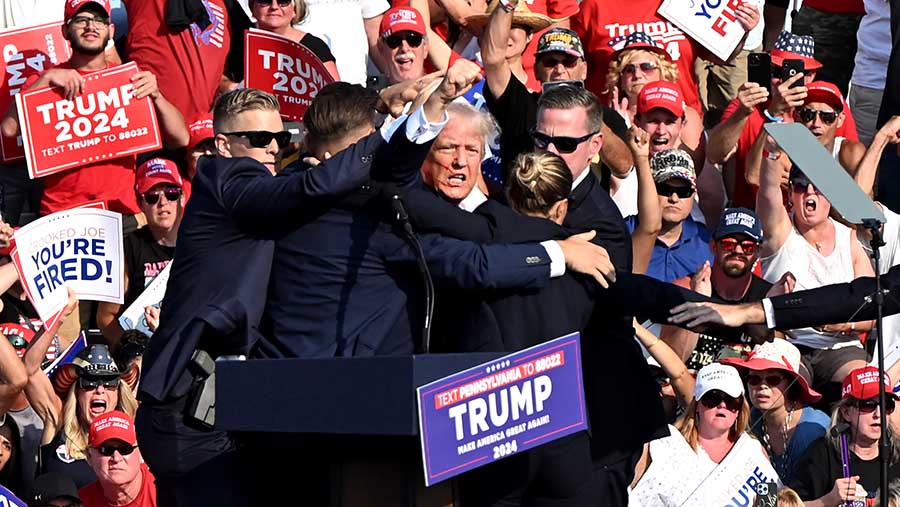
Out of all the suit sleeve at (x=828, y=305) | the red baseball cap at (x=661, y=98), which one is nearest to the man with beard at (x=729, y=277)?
the red baseball cap at (x=661, y=98)

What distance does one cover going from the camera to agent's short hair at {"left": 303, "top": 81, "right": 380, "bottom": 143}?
5945 millimetres

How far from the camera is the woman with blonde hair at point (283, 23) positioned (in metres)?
10.9

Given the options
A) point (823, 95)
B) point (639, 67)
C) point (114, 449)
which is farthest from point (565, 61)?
point (114, 449)

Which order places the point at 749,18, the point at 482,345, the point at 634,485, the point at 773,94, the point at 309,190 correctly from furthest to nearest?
1. the point at 749,18
2. the point at 773,94
3. the point at 634,485
4. the point at 482,345
5. the point at 309,190

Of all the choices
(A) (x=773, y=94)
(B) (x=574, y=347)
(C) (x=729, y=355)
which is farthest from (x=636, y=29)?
(B) (x=574, y=347)

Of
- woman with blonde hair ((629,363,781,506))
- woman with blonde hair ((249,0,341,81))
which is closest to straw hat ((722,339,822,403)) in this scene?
woman with blonde hair ((629,363,781,506))

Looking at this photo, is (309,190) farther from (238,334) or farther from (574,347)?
(574,347)

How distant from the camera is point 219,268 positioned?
601 cm

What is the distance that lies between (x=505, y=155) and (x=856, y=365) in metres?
2.12

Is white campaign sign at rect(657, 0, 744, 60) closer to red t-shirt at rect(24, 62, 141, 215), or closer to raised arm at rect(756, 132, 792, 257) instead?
raised arm at rect(756, 132, 792, 257)

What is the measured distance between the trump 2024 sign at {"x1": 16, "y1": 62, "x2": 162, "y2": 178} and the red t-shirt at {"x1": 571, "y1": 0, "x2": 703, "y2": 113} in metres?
2.54

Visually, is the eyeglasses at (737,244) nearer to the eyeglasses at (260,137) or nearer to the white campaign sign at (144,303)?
the white campaign sign at (144,303)

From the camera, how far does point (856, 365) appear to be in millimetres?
9023

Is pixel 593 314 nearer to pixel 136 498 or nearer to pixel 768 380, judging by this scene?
pixel 768 380
